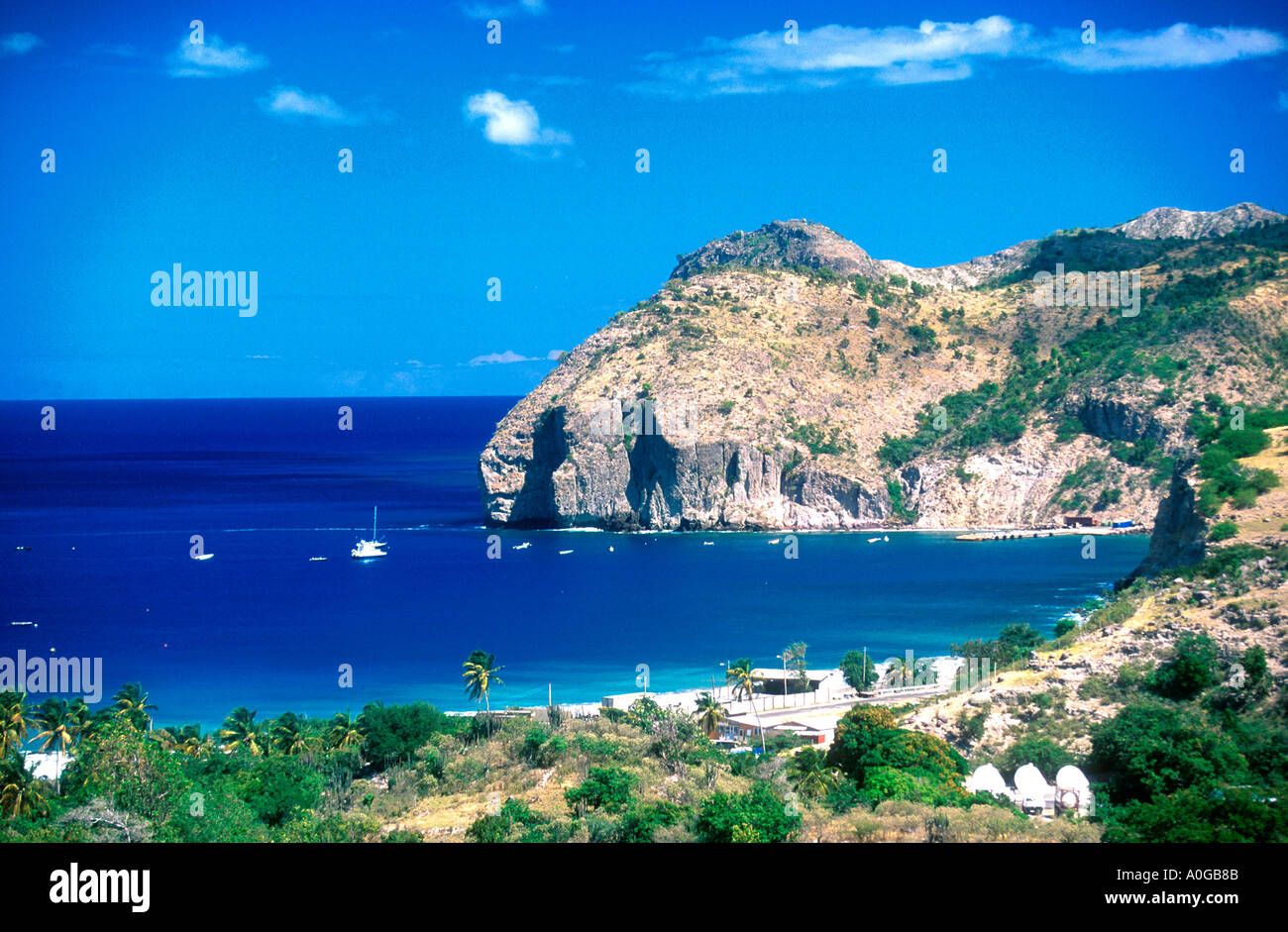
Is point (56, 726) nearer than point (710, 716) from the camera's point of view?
Yes

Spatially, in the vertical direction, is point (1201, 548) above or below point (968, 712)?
above

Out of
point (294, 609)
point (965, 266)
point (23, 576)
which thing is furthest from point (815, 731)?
point (965, 266)

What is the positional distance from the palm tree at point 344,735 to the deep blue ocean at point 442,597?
459 inches

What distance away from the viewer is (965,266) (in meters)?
144

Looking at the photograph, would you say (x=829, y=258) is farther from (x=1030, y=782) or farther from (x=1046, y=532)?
(x=1030, y=782)

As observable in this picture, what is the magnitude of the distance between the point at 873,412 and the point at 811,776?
3256 inches

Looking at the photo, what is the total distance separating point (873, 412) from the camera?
102m

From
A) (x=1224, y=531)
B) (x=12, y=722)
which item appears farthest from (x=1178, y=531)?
(x=12, y=722)

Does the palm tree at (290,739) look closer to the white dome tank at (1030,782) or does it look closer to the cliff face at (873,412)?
the white dome tank at (1030,782)

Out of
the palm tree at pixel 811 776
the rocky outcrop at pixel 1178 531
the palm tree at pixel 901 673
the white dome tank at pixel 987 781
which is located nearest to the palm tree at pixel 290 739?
the palm tree at pixel 811 776

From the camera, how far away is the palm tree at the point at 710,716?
35.5m

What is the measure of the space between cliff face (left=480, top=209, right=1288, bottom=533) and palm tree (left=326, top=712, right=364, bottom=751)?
6207 cm

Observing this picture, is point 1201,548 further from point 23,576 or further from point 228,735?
point 23,576
